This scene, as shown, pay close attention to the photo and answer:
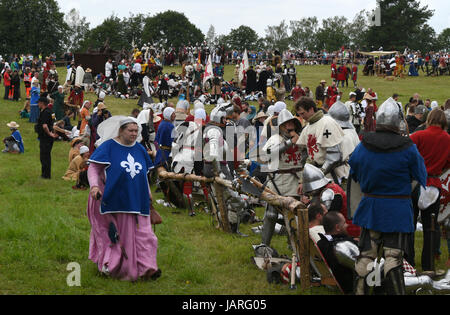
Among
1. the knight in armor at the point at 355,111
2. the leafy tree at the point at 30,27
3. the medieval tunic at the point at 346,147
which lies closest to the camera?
the medieval tunic at the point at 346,147

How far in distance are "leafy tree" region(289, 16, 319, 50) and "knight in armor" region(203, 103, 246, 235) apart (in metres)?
122

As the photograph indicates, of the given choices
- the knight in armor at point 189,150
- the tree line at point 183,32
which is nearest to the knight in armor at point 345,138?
the knight in armor at point 189,150

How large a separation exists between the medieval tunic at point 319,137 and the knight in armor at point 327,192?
3.27ft

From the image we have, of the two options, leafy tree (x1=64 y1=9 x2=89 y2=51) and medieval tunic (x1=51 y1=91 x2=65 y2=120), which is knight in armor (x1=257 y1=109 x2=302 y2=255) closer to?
medieval tunic (x1=51 y1=91 x2=65 y2=120)

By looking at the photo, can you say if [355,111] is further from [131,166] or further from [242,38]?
[242,38]

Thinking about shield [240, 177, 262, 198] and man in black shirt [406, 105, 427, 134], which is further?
man in black shirt [406, 105, 427, 134]

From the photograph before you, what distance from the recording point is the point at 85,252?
7957mm

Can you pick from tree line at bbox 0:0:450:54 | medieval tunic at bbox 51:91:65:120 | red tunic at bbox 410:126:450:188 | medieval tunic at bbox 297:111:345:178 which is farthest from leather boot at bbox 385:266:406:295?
tree line at bbox 0:0:450:54

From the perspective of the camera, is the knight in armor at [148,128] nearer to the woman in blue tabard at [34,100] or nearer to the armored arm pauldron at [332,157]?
the armored arm pauldron at [332,157]

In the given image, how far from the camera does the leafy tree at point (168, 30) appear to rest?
100 m

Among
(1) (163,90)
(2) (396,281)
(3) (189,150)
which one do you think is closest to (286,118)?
(2) (396,281)

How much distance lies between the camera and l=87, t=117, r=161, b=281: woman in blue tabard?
22.1 feet

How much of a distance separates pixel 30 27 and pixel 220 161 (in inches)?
2966

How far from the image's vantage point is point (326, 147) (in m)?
7.80
